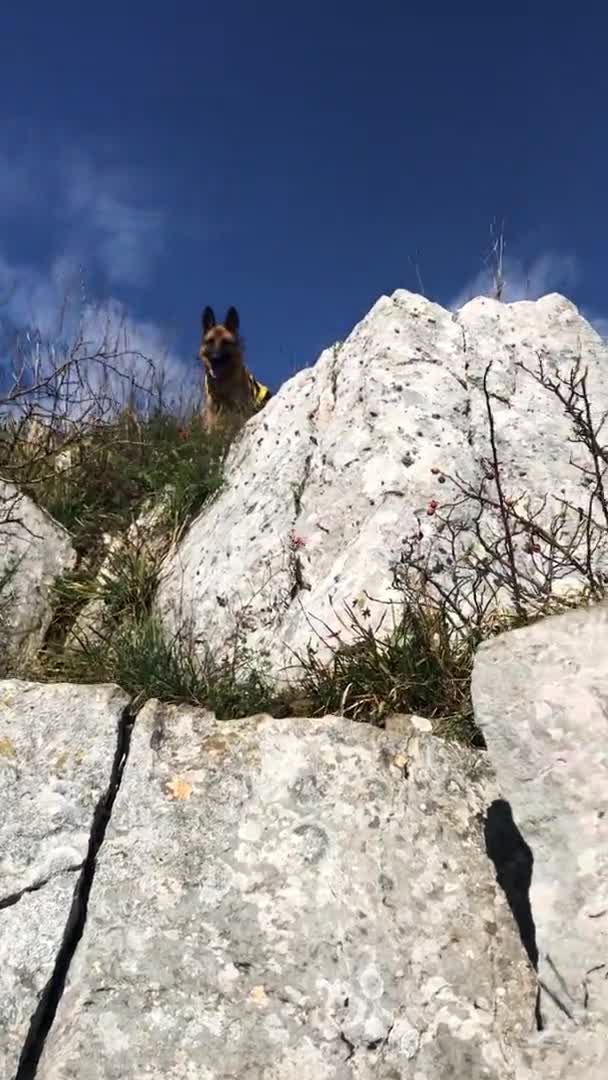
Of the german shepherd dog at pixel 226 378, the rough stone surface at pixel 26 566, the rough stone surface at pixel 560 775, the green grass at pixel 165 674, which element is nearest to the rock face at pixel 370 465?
the green grass at pixel 165 674

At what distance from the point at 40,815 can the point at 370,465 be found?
7.01ft

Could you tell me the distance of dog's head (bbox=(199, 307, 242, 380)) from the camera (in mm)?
8656

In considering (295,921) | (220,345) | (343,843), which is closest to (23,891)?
(295,921)

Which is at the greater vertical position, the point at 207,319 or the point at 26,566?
the point at 207,319

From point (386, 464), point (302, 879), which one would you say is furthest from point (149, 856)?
point (386, 464)

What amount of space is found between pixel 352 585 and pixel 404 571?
9.5 inches

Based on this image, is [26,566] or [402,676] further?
[26,566]

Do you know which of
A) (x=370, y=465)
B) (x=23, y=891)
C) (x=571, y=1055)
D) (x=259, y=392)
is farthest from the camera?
(x=259, y=392)

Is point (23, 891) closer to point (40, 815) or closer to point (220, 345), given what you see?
point (40, 815)

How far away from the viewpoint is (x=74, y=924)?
287cm

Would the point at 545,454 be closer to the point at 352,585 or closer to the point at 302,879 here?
the point at 352,585

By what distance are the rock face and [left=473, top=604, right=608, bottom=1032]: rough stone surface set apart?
1026 mm

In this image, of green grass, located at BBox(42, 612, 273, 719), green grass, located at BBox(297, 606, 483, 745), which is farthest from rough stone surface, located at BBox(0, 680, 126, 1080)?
green grass, located at BBox(297, 606, 483, 745)

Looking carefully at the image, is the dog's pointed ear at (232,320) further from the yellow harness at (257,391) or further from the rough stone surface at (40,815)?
the rough stone surface at (40,815)
